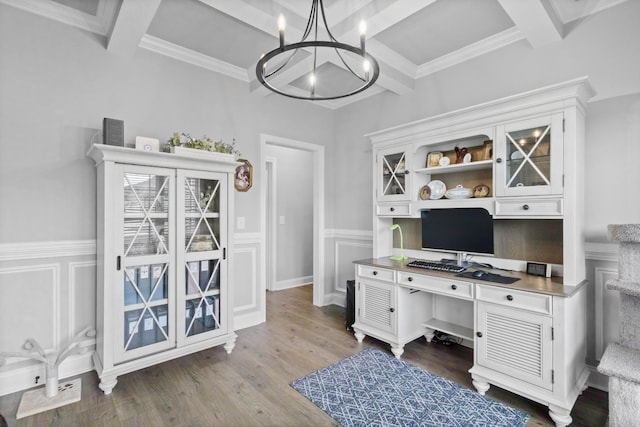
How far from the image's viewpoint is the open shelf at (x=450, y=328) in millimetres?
2754

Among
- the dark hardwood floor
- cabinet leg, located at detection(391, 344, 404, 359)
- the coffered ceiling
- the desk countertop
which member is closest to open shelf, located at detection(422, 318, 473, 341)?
the dark hardwood floor

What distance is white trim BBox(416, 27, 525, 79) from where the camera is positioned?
2703 mm

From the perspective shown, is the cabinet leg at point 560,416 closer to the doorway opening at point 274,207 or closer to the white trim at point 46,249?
the doorway opening at point 274,207

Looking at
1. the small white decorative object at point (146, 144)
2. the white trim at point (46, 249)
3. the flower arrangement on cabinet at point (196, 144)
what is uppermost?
the flower arrangement on cabinet at point (196, 144)

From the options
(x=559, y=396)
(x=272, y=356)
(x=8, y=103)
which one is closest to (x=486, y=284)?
(x=559, y=396)

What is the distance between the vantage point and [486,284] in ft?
7.49

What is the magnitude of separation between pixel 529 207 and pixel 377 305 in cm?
149

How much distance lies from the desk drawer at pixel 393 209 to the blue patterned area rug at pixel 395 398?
134cm

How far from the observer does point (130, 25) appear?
2322 millimetres

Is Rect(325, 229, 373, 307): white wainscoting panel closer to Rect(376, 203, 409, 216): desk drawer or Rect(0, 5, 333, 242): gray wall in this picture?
Rect(376, 203, 409, 216): desk drawer

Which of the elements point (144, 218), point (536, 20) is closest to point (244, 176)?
point (144, 218)

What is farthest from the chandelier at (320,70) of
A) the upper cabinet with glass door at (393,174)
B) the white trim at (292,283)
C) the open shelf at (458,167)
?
the white trim at (292,283)

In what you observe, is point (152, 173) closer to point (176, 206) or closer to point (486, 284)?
point (176, 206)

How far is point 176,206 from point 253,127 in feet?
4.74
